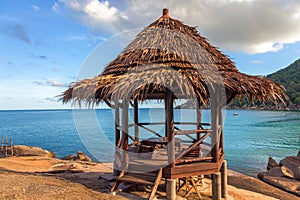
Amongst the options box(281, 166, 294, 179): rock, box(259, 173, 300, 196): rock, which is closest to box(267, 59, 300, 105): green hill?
box(281, 166, 294, 179): rock

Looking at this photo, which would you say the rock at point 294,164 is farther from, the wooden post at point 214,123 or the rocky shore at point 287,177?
the wooden post at point 214,123

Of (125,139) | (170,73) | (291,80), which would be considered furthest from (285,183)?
(291,80)

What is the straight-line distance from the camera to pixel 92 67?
25.6ft

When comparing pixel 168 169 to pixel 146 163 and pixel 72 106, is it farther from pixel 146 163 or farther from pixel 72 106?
pixel 72 106

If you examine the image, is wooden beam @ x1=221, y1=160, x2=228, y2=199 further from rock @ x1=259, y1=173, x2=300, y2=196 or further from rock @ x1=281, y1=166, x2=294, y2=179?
rock @ x1=281, y1=166, x2=294, y2=179

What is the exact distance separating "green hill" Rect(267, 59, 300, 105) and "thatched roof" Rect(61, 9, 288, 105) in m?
57.0

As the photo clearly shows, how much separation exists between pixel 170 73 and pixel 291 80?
72189 millimetres

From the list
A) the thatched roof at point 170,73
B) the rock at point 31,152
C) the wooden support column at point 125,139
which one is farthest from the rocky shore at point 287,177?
the rock at point 31,152

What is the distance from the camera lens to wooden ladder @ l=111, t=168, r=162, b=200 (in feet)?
19.1

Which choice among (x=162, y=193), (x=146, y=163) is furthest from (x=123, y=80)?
(x=162, y=193)

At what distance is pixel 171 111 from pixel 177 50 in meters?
1.74

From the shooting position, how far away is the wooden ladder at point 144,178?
5.84 m

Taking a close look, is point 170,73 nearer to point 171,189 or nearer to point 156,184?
point 156,184

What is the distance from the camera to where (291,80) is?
6656 cm
